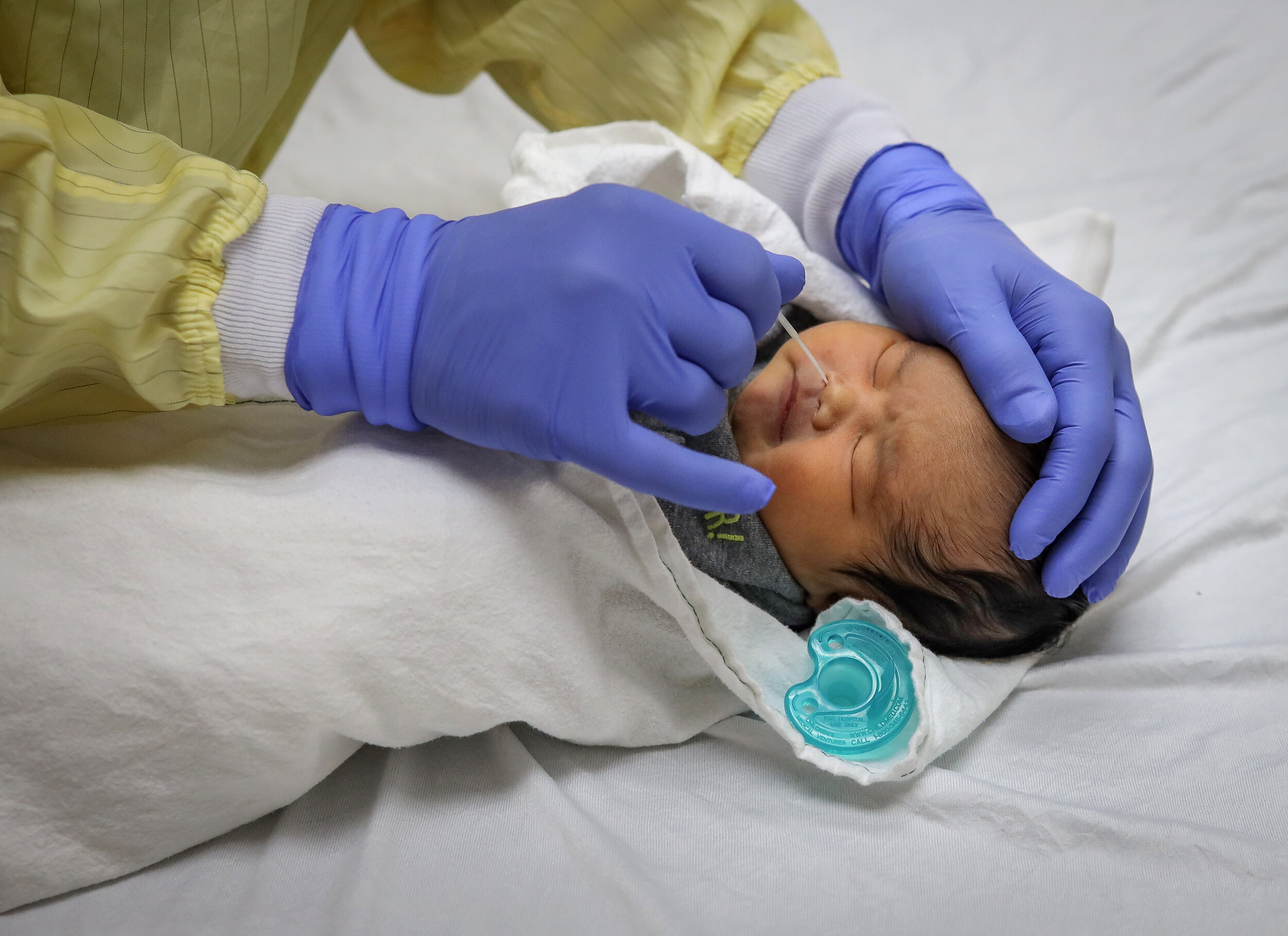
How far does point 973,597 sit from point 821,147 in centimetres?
64

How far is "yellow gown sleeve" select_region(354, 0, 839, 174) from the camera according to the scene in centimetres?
126

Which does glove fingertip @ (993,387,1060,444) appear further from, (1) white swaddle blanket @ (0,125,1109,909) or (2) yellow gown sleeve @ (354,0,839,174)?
(2) yellow gown sleeve @ (354,0,839,174)

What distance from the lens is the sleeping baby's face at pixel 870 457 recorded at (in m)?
0.97

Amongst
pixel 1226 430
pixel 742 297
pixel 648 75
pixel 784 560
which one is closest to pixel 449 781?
pixel 784 560

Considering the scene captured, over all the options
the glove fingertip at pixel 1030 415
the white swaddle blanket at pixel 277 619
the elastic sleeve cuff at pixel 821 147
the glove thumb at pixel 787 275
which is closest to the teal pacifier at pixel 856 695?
the white swaddle blanket at pixel 277 619

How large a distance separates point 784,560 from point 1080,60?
1.49 meters

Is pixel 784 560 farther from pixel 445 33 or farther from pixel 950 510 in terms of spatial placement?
pixel 445 33

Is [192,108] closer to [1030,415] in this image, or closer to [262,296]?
[262,296]

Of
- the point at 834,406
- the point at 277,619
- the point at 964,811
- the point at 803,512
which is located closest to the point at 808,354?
the point at 834,406

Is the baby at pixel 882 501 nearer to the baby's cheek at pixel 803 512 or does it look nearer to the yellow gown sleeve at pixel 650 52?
the baby's cheek at pixel 803 512

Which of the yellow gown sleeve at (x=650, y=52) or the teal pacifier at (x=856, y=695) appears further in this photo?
the yellow gown sleeve at (x=650, y=52)

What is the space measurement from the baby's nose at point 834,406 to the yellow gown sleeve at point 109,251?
1.98 feet

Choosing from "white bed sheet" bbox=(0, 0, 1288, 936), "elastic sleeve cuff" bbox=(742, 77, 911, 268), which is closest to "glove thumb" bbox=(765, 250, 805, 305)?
"elastic sleeve cuff" bbox=(742, 77, 911, 268)

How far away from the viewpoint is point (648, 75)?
1300mm
